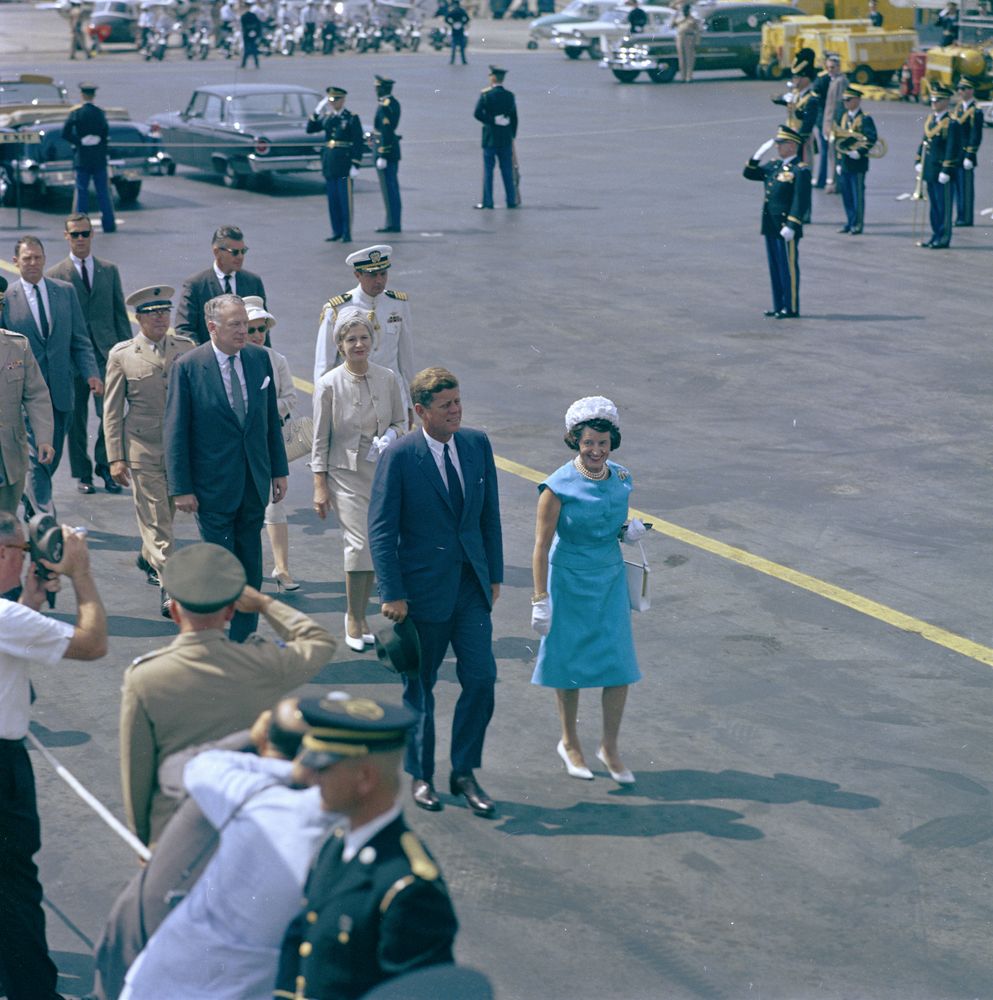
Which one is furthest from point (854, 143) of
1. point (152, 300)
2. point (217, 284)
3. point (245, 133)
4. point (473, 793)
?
point (473, 793)

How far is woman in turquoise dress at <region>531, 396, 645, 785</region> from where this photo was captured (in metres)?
7.63

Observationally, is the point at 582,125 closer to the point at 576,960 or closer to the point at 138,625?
the point at 138,625

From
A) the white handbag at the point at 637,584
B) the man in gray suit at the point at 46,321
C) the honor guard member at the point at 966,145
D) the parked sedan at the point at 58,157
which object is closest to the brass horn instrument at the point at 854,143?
the honor guard member at the point at 966,145

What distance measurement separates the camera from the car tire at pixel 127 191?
2580 cm

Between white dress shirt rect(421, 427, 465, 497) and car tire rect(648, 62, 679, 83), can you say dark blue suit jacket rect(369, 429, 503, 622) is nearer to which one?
white dress shirt rect(421, 427, 465, 497)

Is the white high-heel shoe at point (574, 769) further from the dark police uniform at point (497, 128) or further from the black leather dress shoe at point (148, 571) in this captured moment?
the dark police uniform at point (497, 128)

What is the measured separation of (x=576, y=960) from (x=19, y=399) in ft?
17.3

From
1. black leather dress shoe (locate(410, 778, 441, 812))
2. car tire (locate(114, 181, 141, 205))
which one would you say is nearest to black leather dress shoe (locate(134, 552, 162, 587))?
black leather dress shoe (locate(410, 778, 441, 812))

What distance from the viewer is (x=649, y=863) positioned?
6930 millimetres

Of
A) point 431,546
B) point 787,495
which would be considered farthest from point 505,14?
point 431,546

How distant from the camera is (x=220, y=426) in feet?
29.0

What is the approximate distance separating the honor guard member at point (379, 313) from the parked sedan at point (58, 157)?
50.7ft

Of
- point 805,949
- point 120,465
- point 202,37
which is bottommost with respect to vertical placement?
point 805,949

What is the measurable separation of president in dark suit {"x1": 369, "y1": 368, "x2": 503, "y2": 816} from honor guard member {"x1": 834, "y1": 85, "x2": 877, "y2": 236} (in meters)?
16.2
